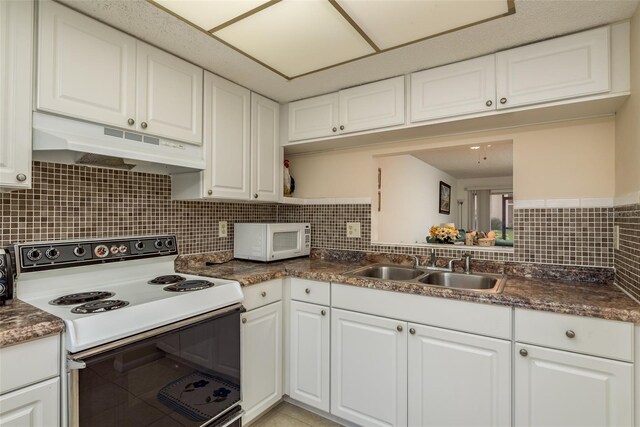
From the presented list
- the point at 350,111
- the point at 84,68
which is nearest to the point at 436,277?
the point at 350,111

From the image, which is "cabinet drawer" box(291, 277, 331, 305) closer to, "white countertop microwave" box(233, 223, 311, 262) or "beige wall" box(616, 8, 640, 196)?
"white countertop microwave" box(233, 223, 311, 262)

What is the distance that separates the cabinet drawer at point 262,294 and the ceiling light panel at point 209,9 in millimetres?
A: 1314

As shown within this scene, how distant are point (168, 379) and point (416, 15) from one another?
6.12ft

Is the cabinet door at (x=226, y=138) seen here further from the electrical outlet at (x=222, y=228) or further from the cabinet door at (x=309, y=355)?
the cabinet door at (x=309, y=355)

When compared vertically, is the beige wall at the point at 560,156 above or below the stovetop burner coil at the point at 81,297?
above

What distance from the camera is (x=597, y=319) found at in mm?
1257

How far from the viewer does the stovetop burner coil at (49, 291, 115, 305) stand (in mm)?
1307

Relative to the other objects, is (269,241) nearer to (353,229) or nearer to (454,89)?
(353,229)

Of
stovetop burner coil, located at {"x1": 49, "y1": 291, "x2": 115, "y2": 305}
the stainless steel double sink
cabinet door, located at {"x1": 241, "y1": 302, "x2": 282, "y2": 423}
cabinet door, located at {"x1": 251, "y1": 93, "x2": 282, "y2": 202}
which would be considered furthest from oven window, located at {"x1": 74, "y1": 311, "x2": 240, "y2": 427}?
cabinet door, located at {"x1": 251, "y1": 93, "x2": 282, "y2": 202}

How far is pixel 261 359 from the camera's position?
188 centimetres

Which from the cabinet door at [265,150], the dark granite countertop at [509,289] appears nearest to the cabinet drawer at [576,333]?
the dark granite countertop at [509,289]

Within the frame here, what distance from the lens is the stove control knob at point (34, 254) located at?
4.52 ft

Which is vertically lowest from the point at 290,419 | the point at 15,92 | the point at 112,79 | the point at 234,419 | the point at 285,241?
the point at 290,419

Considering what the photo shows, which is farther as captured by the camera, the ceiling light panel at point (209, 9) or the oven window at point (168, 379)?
the ceiling light panel at point (209, 9)
